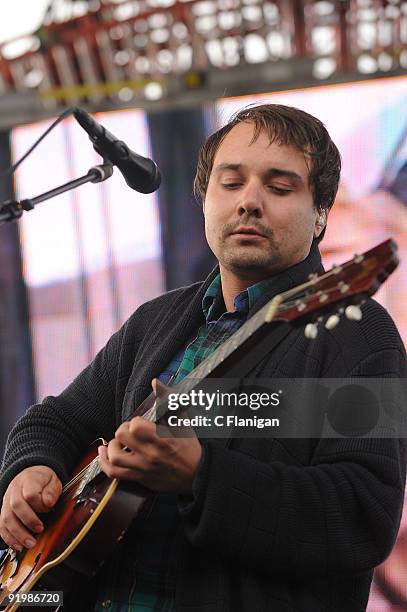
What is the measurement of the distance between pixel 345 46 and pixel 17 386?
1787 millimetres

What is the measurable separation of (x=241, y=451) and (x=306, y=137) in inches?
24.9

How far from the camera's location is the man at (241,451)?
1219mm

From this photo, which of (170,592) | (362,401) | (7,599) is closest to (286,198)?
(362,401)

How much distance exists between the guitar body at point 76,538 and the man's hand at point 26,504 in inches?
0.7

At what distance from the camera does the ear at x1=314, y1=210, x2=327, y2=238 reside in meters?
1.59

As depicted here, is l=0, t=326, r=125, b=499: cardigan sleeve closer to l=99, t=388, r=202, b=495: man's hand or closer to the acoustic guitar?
the acoustic guitar

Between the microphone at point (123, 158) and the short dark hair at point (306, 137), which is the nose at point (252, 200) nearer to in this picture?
the short dark hair at point (306, 137)

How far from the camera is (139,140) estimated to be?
307cm

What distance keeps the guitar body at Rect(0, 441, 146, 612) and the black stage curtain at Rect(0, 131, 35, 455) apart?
1674 millimetres

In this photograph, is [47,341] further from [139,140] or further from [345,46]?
[345,46]

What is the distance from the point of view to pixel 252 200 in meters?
1.45

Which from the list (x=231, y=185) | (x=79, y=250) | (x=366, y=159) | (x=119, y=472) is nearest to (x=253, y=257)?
(x=231, y=185)

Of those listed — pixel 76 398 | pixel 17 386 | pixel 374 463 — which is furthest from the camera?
pixel 17 386

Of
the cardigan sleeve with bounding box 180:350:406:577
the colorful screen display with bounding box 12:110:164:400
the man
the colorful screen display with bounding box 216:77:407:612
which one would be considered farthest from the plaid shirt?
the colorful screen display with bounding box 12:110:164:400
